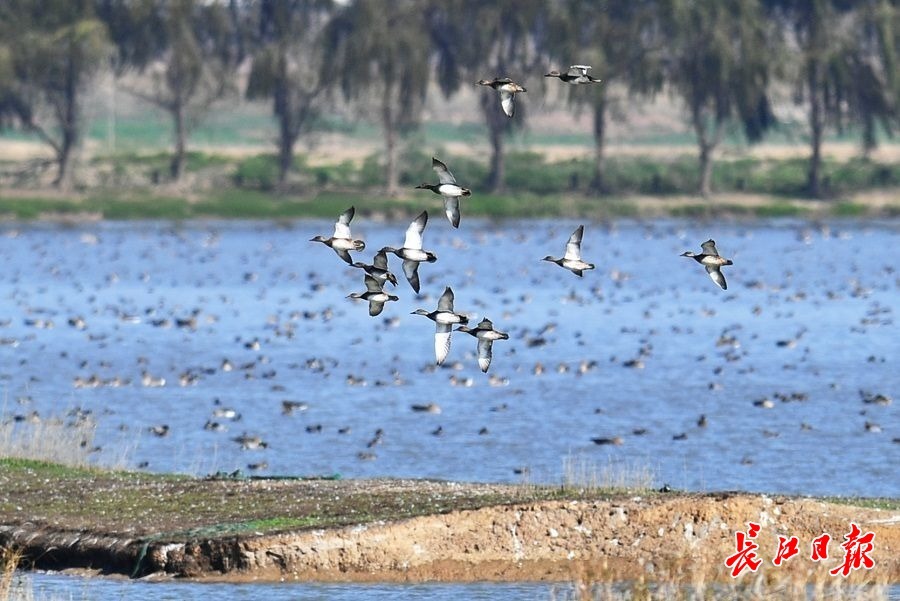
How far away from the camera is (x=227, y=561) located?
20594mm

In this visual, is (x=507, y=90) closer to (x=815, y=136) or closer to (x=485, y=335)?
(x=485, y=335)

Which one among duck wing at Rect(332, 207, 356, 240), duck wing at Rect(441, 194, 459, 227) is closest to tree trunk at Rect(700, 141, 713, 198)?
duck wing at Rect(332, 207, 356, 240)

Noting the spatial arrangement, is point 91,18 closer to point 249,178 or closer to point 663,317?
point 249,178

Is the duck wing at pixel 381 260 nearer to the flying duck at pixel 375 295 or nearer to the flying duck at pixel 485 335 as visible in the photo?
the flying duck at pixel 375 295

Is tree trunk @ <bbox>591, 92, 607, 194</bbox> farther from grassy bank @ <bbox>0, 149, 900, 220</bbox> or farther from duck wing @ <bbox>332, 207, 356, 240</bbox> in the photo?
duck wing @ <bbox>332, 207, 356, 240</bbox>

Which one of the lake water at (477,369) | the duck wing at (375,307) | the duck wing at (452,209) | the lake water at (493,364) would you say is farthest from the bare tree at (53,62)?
the duck wing at (452,209)

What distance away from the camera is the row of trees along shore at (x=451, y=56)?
329 feet

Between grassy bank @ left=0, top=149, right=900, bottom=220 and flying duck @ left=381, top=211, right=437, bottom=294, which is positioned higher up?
flying duck @ left=381, top=211, right=437, bottom=294

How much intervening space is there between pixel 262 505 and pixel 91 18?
279ft

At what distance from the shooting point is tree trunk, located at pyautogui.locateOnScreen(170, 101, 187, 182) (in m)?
104

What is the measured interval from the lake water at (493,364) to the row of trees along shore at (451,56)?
1444 cm

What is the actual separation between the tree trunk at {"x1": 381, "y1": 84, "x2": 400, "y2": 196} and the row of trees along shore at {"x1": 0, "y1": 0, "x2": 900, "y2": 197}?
0.12 m

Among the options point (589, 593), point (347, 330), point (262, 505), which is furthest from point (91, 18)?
point (589, 593)

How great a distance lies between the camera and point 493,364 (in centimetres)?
4881
